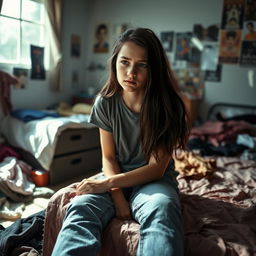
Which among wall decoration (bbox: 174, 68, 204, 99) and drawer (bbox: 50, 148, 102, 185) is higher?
wall decoration (bbox: 174, 68, 204, 99)

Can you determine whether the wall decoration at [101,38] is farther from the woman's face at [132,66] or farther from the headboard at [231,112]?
the woman's face at [132,66]

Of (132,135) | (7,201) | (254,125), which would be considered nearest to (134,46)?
(132,135)

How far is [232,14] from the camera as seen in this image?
293 centimetres

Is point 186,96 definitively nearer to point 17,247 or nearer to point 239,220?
point 239,220

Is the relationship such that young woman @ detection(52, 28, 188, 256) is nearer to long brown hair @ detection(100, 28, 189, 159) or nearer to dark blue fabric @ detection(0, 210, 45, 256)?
long brown hair @ detection(100, 28, 189, 159)

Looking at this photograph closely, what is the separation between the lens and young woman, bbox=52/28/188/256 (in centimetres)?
90

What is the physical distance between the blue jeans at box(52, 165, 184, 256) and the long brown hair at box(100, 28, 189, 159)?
0.58 feet

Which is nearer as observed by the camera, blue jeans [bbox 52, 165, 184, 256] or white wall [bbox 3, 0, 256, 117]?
blue jeans [bbox 52, 165, 184, 256]

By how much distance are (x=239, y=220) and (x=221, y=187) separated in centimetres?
38

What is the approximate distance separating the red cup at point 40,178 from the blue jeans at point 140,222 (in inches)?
52.0

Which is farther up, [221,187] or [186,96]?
[186,96]

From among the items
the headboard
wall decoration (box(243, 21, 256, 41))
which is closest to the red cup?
the headboard

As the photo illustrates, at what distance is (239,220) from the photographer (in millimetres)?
1153

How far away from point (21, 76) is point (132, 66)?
208 centimetres
